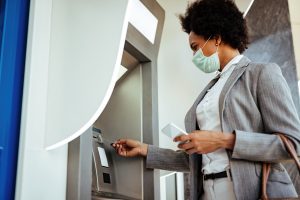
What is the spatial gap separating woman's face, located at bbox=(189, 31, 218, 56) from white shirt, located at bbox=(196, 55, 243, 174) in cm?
11

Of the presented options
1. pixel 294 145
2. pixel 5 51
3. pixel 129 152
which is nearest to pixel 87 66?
pixel 5 51

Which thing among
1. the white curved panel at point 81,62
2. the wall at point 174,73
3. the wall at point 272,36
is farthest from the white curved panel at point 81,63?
the wall at point 272,36

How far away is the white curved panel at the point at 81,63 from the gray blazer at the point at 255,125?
42 cm

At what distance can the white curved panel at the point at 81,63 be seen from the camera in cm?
125

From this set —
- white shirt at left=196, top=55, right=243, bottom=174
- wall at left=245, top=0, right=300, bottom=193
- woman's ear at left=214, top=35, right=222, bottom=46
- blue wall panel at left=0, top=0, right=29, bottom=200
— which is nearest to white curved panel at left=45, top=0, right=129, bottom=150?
blue wall panel at left=0, top=0, right=29, bottom=200

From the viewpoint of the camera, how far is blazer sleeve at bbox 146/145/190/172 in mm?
1615

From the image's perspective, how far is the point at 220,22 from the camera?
1.63m

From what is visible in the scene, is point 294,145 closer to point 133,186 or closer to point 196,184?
point 196,184

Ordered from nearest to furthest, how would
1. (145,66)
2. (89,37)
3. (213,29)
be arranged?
(89,37) → (213,29) → (145,66)

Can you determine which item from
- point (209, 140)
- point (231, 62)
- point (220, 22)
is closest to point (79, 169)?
point (209, 140)

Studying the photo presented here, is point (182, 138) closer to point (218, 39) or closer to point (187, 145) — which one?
point (187, 145)

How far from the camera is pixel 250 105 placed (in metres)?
1.31

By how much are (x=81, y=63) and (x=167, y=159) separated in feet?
1.91

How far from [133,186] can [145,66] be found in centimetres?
58
